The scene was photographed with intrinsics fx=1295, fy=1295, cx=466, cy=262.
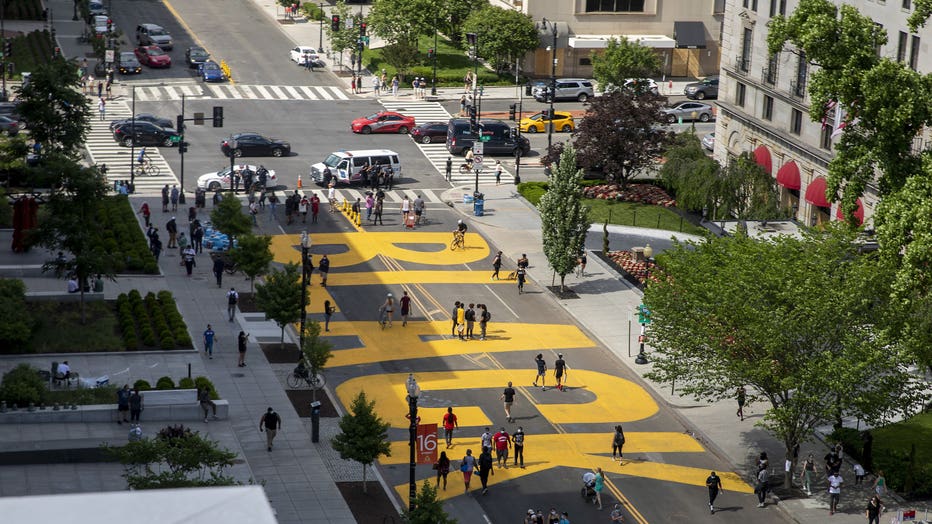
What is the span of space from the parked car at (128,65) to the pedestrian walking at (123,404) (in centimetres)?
5878

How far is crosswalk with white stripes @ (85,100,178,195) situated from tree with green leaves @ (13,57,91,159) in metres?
Answer: 14.4

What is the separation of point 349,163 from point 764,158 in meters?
22.4

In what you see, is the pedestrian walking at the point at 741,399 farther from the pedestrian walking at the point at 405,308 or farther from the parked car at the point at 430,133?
the parked car at the point at 430,133

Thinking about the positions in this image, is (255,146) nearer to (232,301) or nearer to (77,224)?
(232,301)

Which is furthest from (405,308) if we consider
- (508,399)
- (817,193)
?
(817,193)

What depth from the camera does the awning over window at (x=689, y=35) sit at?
99375 mm

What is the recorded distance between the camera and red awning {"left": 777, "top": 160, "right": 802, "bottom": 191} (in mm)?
65750

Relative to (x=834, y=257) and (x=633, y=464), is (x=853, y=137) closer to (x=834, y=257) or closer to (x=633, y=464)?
(x=834, y=257)

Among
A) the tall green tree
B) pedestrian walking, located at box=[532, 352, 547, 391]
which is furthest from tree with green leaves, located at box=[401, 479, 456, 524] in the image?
the tall green tree

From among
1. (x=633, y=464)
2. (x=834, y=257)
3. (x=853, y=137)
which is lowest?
(x=633, y=464)

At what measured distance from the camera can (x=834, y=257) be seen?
3878 centimetres

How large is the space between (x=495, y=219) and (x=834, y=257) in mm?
29438

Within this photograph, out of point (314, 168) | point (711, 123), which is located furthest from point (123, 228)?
point (711, 123)

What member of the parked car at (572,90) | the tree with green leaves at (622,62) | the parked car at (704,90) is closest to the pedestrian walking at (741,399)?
the tree with green leaves at (622,62)
